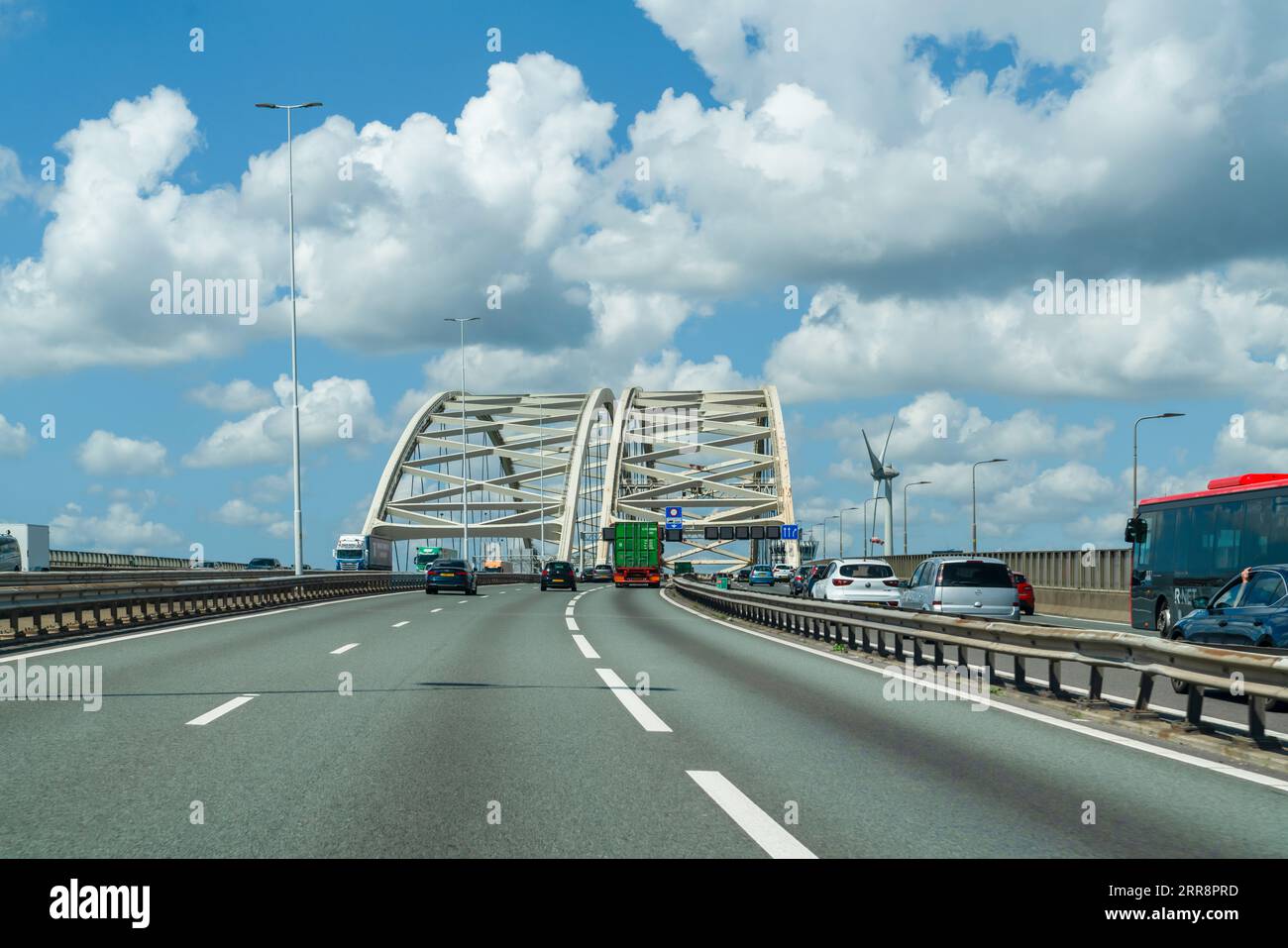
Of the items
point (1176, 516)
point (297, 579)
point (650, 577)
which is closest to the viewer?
point (1176, 516)

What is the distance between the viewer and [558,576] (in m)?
68.1

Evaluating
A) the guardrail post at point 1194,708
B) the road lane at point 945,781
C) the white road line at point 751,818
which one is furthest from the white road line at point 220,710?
the guardrail post at point 1194,708

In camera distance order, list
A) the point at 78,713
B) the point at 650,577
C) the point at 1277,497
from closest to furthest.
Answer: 1. the point at 78,713
2. the point at 1277,497
3. the point at 650,577

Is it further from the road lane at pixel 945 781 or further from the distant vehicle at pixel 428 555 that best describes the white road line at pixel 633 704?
the distant vehicle at pixel 428 555

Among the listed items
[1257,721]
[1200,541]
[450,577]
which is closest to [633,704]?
[1257,721]

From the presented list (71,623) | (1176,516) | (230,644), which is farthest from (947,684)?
(71,623)

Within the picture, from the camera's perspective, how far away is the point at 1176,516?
84.0 feet

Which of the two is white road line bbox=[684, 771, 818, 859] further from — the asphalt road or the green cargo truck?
the green cargo truck

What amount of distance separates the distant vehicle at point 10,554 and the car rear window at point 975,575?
160 feet

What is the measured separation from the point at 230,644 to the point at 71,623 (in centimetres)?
481

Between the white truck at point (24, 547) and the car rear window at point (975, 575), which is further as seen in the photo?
the white truck at point (24, 547)

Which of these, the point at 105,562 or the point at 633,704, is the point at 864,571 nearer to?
the point at 633,704

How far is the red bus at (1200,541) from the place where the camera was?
21.8 meters
